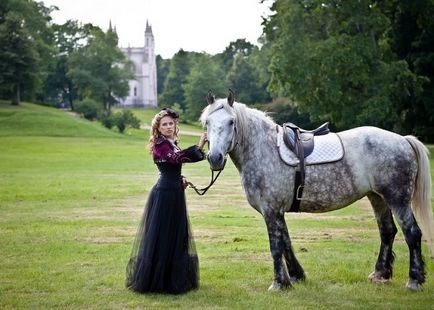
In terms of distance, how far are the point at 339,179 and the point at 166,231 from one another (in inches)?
95.5

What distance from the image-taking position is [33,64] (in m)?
73.4

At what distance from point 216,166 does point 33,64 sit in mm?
71030

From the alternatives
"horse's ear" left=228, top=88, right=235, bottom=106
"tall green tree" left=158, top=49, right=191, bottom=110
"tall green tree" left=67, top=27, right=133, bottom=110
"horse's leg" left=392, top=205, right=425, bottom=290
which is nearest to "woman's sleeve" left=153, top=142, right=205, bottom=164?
"horse's ear" left=228, top=88, right=235, bottom=106

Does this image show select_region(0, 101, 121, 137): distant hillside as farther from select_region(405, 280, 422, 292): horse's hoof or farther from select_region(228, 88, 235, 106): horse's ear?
select_region(405, 280, 422, 292): horse's hoof

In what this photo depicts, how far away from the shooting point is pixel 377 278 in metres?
8.25

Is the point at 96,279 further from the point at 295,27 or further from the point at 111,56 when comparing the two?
the point at 111,56

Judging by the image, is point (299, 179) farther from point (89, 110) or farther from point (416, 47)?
point (89, 110)

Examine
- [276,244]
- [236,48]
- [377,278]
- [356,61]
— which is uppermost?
[236,48]

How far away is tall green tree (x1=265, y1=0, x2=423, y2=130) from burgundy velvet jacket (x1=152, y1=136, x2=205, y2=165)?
29.5m

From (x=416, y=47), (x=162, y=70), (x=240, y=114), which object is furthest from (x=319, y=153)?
(x=162, y=70)

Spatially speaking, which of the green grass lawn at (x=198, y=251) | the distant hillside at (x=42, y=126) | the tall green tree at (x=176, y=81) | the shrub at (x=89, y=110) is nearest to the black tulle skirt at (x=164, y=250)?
the green grass lawn at (x=198, y=251)

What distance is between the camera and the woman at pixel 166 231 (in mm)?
7762

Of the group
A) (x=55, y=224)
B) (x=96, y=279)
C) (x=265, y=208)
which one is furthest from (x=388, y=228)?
(x=55, y=224)

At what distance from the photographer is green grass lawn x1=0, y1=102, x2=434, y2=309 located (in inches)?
291
